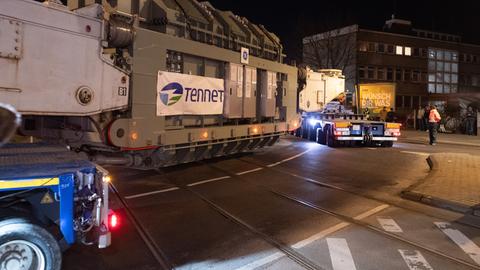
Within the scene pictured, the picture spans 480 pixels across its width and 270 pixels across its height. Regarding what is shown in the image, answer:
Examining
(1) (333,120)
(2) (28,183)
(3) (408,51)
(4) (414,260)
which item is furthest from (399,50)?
(2) (28,183)

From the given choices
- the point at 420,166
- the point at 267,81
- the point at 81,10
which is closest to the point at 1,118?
the point at 81,10

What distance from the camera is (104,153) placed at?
937cm

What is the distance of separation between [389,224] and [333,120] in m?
13.3

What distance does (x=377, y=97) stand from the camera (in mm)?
27094

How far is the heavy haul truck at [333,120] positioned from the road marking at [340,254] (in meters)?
12.5

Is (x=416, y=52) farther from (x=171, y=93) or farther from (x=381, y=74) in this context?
(x=171, y=93)

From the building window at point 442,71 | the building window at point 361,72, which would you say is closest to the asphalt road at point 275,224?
the building window at point 361,72

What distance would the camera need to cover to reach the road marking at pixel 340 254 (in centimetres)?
532

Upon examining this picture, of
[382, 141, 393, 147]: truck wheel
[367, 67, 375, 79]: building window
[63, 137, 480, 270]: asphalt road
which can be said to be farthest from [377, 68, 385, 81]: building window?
[63, 137, 480, 270]: asphalt road

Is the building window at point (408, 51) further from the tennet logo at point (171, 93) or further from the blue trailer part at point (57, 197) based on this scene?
the blue trailer part at point (57, 197)

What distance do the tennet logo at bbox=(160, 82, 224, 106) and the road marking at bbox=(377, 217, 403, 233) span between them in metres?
4.73

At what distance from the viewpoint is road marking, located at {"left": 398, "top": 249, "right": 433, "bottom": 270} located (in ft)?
17.6

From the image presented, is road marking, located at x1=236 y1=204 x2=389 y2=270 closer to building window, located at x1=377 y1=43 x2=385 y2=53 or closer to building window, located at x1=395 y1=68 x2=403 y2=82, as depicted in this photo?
building window, located at x1=377 y1=43 x2=385 y2=53

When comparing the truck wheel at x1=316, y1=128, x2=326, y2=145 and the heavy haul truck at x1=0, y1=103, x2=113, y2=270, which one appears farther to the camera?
the truck wheel at x1=316, y1=128, x2=326, y2=145
